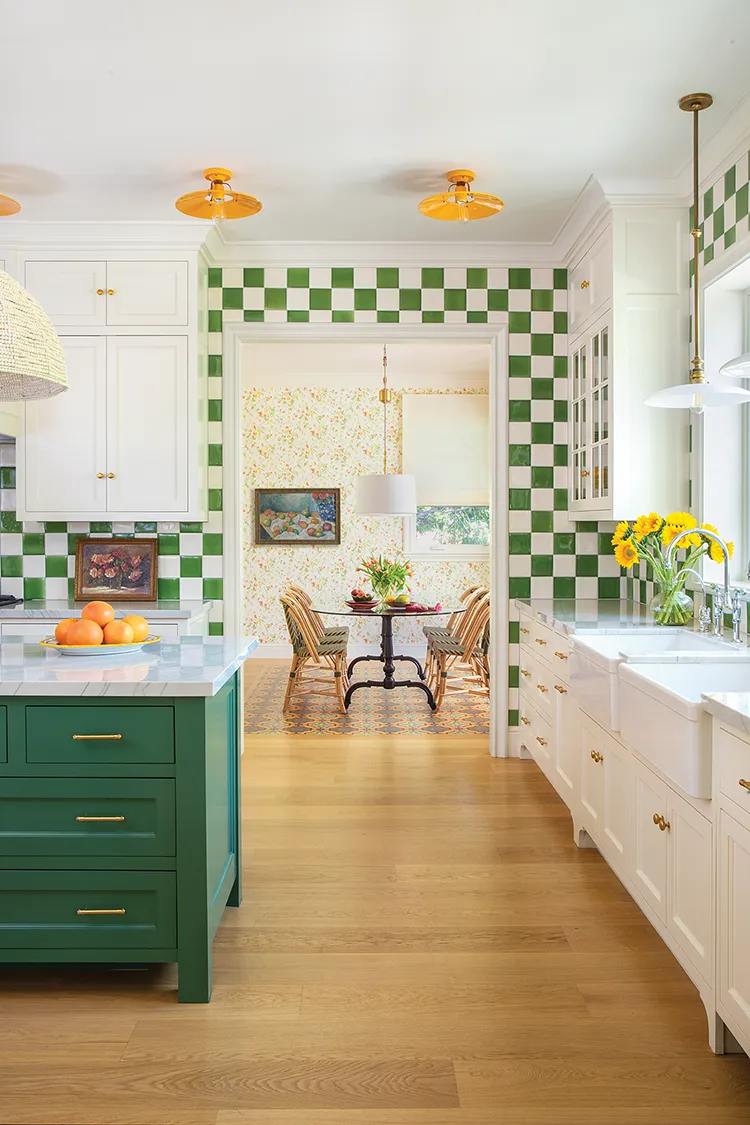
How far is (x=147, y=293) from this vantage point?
438 cm

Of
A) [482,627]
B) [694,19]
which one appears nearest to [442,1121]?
[694,19]

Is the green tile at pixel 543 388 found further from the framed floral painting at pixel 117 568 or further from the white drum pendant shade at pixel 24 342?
the white drum pendant shade at pixel 24 342

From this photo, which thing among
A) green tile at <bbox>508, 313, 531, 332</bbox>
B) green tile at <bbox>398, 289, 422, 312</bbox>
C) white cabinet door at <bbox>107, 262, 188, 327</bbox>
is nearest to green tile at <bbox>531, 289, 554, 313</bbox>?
Result: green tile at <bbox>508, 313, 531, 332</bbox>

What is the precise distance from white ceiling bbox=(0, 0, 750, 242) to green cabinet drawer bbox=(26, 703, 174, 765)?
1998 mm

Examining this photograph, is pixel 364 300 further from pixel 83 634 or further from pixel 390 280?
pixel 83 634

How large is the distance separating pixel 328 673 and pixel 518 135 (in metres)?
5.15

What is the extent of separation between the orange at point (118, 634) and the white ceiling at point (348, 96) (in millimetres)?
1803

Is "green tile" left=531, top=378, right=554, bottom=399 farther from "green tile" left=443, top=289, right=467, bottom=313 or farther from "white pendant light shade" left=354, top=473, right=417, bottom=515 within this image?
"white pendant light shade" left=354, top=473, right=417, bottom=515

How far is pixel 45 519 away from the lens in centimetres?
444

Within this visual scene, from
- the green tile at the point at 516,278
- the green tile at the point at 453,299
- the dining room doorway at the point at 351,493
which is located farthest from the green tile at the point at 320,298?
the dining room doorway at the point at 351,493

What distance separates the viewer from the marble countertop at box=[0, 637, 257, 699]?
223cm

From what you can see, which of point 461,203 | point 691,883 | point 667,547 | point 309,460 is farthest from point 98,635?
point 309,460

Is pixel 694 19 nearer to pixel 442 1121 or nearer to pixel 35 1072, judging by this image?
pixel 442 1121

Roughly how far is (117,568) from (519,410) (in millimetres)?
2318
